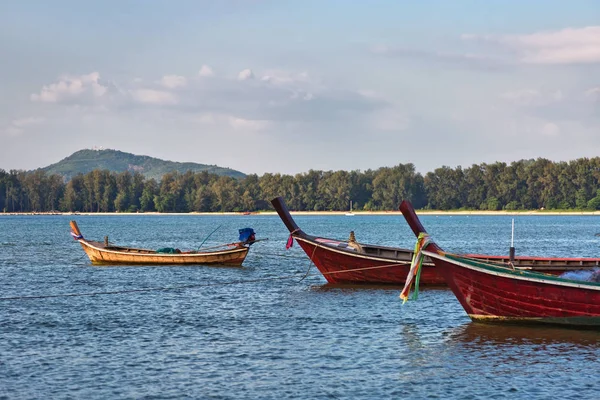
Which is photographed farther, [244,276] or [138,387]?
[244,276]

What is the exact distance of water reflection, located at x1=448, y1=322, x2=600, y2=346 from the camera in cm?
2584

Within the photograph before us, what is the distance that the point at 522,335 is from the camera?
26.6 meters

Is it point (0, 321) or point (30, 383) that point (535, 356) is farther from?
point (0, 321)

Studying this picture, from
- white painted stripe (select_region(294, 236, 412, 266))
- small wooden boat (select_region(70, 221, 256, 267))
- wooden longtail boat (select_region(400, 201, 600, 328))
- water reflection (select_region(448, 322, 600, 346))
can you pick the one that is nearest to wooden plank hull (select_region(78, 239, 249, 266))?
small wooden boat (select_region(70, 221, 256, 267))

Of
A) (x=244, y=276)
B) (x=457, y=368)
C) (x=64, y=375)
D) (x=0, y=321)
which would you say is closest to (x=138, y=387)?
(x=64, y=375)

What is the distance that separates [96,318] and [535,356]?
1618 cm

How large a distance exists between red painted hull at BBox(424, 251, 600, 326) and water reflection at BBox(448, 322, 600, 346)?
0.34 meters

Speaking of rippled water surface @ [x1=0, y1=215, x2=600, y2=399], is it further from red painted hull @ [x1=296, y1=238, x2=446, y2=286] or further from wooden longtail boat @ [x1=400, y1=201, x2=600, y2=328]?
red painted hull @ [x1=296, y1=238, x2=446, y2=286]

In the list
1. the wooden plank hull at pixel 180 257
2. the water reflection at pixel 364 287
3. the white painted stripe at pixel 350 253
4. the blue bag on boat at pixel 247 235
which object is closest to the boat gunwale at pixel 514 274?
Answer: the white painted stripe at pixel 350 253

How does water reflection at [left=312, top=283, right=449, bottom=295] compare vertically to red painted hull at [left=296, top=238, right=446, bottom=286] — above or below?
below

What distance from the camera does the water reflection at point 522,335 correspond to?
84.8ft

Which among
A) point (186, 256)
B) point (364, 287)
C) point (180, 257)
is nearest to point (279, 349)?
point (364, 287)

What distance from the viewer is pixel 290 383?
21500 millimetres

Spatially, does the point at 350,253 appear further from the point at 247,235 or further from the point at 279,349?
the point at 279,349
